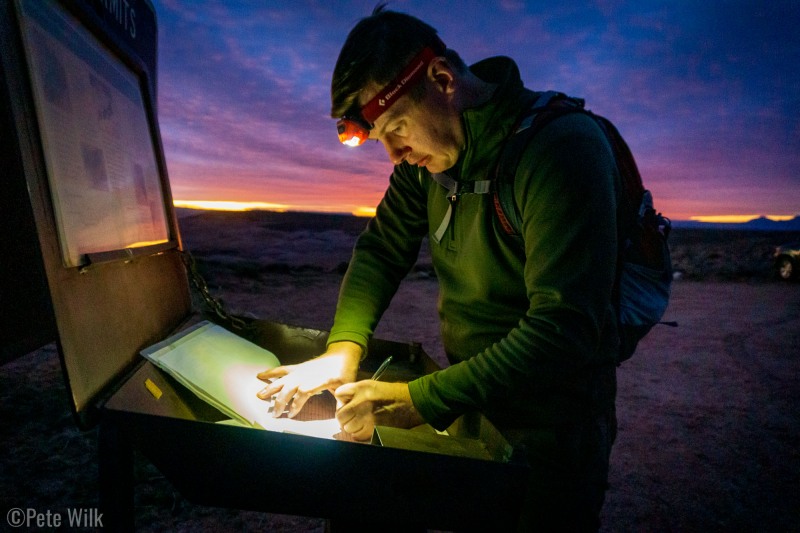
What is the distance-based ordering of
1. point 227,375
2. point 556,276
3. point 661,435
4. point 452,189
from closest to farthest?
point 556,276 → point 227,375 → point 452,189 → point 661,435

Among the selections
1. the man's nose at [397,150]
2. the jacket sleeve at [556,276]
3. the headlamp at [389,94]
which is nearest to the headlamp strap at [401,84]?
the headlamp at [389,94]

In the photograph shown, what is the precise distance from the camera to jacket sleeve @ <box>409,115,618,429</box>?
1.14m

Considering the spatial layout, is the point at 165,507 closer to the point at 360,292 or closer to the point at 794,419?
the point at 360,292

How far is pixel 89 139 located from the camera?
4.29 feet

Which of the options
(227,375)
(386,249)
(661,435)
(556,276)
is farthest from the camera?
(661,435)

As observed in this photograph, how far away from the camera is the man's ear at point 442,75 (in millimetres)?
1436

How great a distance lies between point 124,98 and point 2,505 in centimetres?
250

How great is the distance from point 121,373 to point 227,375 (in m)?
0.30

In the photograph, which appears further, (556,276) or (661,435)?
(661,435)

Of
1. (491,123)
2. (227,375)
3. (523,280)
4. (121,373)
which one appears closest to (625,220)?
(523,280)

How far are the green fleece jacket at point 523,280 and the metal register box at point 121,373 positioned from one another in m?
0.17

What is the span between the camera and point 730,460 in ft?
12.1

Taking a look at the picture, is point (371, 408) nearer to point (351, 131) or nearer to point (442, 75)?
point (351, 131)

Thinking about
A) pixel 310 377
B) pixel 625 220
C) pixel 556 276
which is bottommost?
pixel 310 377
